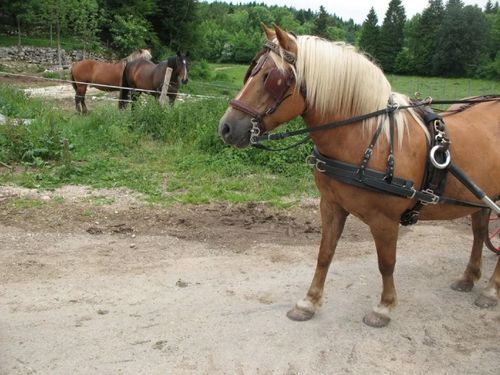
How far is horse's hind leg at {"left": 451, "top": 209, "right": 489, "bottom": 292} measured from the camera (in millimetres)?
4336

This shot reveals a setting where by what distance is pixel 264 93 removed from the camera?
2.90 m

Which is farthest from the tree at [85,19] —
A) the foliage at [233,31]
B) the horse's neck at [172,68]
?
the horse's neck at [172,68]

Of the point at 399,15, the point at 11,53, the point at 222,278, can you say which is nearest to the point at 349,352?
the point at 222,278

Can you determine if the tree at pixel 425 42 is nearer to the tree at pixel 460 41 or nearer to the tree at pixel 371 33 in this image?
the tree at pixel 460 41

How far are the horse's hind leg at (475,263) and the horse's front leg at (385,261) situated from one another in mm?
1048

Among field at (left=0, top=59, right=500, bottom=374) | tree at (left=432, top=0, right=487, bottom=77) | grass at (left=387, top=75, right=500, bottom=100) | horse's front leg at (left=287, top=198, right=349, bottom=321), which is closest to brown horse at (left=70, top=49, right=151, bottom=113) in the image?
field at (left=0, top=59, right=500, bottom=374)

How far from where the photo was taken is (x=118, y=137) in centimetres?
859

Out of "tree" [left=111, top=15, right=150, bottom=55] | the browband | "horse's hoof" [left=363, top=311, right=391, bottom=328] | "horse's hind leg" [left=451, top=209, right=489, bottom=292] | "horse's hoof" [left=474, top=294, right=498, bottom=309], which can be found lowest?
"horse's hoof" [left=363, top=311, right=391, bottom=328]

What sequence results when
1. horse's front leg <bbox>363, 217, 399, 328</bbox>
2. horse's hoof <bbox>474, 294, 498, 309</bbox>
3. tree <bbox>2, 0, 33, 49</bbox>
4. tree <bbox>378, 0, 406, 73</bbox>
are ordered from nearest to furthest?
1. horse's front leg <bbox>363, 217, 399, 328</bbox>
2. horse's hoof <bbox>474, 294, 498, 309</bbox>
3. tree <bbox>2, 0, 33, 49</bbox>
4. tree <bbox>378, 0, 406, 73</bbox>

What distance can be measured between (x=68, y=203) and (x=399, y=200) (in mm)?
4337

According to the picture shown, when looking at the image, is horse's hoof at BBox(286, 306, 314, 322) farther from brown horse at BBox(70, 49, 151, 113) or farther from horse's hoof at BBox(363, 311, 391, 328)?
brown horse at BBox(70, 49, 151, 113)

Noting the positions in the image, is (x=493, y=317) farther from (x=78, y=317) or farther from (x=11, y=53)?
(x=11, y=53)

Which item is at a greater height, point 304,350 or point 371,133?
point 371,133

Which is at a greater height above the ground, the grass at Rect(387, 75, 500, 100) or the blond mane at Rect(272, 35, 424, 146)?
the blond mane at Rect(272, 35, 424, 146)
